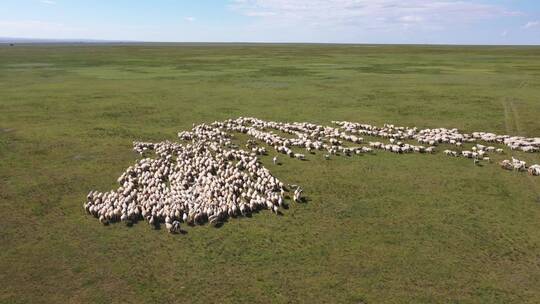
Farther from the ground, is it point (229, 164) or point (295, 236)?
point (229, 164)

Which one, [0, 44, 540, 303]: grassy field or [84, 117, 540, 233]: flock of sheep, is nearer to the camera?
[0, 44, 540, 303]: grassy field

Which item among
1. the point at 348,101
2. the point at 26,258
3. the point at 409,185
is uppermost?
the point at 348,101

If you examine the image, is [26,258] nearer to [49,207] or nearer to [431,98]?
[49,207]

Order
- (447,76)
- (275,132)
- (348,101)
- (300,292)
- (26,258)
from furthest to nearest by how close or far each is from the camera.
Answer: (447,76) → (348,101) → (275,132) → (26,258) → (300,292)

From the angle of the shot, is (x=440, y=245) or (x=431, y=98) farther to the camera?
(x=431, y=98)

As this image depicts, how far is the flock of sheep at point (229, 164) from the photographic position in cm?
1603

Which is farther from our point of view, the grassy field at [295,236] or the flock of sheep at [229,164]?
the flock of sheep at [229,164]

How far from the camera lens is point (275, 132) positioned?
27938 millimetres

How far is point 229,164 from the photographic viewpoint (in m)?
20.7

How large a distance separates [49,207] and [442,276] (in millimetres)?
14667

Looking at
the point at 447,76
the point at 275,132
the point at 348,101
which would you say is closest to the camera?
the point at 275,132

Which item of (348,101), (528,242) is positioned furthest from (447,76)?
(528,242)

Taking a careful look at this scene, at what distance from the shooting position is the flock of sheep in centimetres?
1603

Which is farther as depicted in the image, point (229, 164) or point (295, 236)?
point (229, 164)
